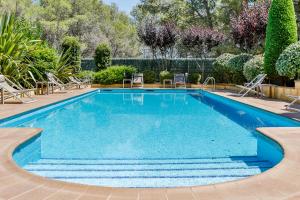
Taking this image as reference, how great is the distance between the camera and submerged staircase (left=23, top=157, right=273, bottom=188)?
3.70 meters

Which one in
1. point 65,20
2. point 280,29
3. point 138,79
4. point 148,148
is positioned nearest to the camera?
point 148,148

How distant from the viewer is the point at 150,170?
4102 mm

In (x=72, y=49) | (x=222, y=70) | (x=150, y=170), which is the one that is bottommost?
(x=150, y=170)

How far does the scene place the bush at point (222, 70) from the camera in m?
17.0

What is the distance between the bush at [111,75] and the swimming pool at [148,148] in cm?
986

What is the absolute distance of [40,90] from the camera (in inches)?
509

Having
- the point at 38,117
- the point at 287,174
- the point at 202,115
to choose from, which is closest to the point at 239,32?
the point at 202,115

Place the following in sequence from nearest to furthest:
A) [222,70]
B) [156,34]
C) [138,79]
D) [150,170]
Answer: [150,170] < [222,70] < [138,79] < [156,34]

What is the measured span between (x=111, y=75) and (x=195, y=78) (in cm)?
478

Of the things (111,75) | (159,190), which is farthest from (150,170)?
(111,75)

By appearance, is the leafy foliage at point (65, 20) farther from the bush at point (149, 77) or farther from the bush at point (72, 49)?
the bush at point (149, 77)

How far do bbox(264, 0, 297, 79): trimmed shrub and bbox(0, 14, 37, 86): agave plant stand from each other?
8229 millimetres

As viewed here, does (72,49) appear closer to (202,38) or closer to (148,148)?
(202,38)

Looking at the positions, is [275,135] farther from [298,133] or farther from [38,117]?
[38,117]
